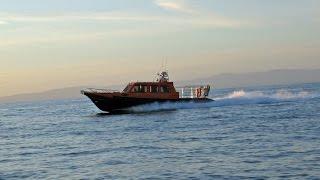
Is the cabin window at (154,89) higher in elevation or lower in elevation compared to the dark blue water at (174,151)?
higher

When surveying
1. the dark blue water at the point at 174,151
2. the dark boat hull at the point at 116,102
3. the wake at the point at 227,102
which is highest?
the dark boat hull at the point at 116,102

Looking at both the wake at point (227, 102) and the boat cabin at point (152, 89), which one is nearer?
the boat cabin at point (152, 89)

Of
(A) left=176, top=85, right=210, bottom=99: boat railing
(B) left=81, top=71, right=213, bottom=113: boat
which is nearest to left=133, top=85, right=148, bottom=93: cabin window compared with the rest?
(B) left=81, top=71, right=213, bottom=113: boat

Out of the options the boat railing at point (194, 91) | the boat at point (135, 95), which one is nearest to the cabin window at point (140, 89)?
the boat at point (135, 95)

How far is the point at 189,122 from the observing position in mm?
43969

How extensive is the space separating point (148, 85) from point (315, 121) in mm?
21675

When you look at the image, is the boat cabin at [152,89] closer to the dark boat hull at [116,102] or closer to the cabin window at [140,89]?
the cabin window at [140,89]

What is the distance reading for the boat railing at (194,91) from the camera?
62606mm

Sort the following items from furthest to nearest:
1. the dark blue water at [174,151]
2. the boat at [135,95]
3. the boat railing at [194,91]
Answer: the boat railing at [194,91] → the boat at [135,95] → the dark blue water at [174,151]

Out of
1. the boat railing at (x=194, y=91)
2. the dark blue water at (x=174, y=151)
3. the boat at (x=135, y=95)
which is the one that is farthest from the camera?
the boat railing at (x=194, y=91)

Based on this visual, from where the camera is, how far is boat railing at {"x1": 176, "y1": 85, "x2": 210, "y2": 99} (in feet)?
205

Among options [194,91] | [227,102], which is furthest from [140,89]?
[227,102]

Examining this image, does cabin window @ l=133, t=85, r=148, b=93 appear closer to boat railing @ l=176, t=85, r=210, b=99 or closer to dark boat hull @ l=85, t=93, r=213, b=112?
dark boat hull @ l=85, t=93, r=213, b=112

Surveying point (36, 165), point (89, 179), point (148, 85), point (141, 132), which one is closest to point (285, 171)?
point (89, 179)
